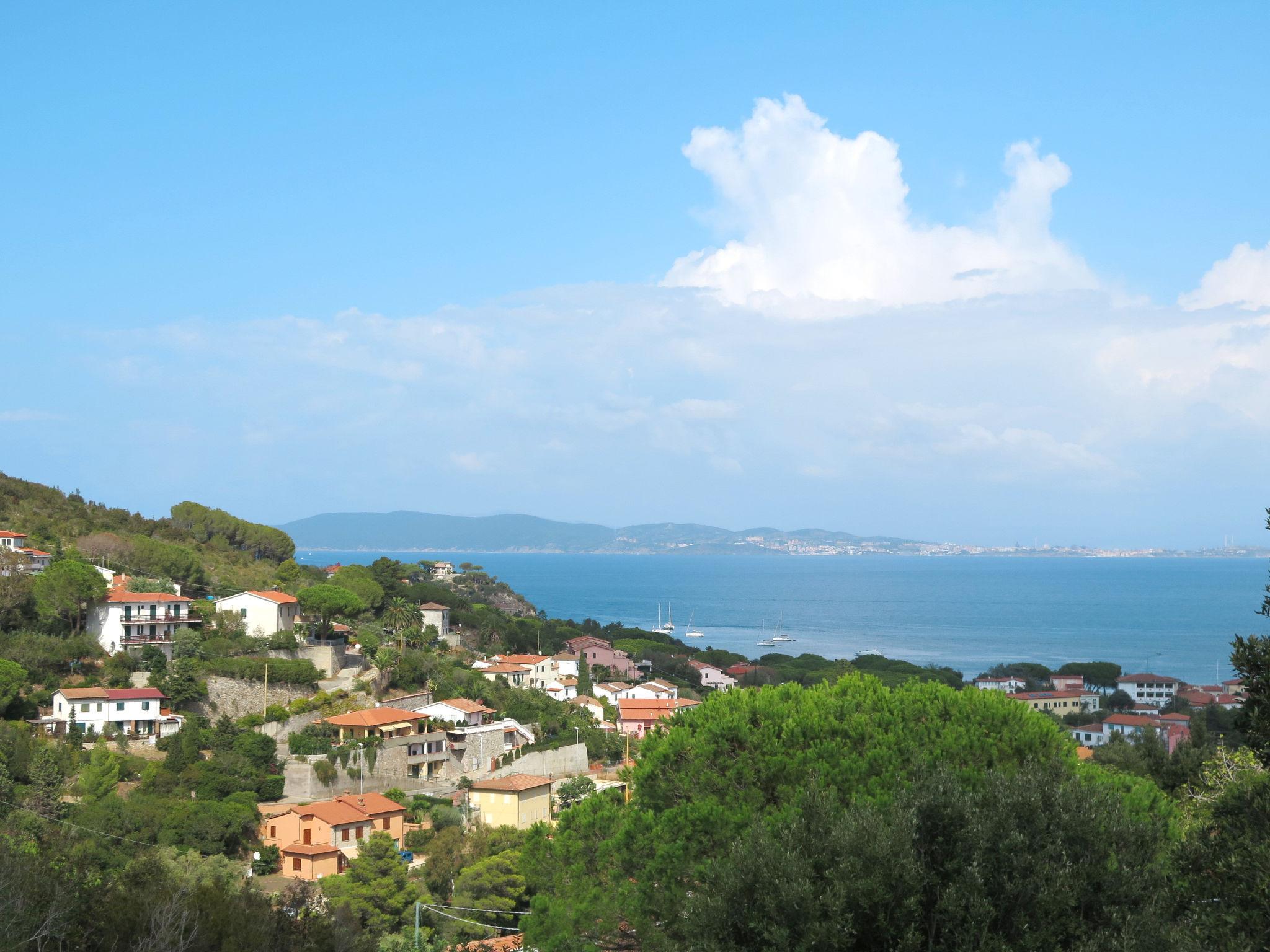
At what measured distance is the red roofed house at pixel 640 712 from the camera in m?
38.0

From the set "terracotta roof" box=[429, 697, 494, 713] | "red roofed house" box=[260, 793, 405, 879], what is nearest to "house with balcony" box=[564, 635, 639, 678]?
"terracotta roof" box=[429, 697, 494, 713]

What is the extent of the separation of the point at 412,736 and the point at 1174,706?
41.7 metres

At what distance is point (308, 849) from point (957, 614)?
10010 cm

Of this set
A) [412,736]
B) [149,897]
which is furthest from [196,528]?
[149,897]

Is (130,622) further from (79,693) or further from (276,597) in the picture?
(79,693)

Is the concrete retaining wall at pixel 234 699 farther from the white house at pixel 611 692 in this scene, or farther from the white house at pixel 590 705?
the white house at pixel 611 692

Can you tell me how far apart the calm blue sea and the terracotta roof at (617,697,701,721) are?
102 feet

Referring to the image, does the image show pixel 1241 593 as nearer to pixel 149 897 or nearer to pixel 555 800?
pixel 555 800

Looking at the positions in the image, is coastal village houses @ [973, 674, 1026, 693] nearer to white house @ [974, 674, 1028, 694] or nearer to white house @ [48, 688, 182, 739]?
white house @ [974, 674, 1028, 694]

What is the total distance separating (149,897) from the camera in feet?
30.3

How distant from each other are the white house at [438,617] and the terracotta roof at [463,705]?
→ 44.2 ft

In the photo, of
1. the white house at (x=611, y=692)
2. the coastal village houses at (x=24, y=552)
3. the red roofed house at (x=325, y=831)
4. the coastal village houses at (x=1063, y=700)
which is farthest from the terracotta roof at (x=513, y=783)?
the coastal village houses at (x=1063, y=700)

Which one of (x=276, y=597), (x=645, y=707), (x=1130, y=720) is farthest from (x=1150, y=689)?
(x=276, y=597)

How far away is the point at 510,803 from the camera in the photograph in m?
25.7
